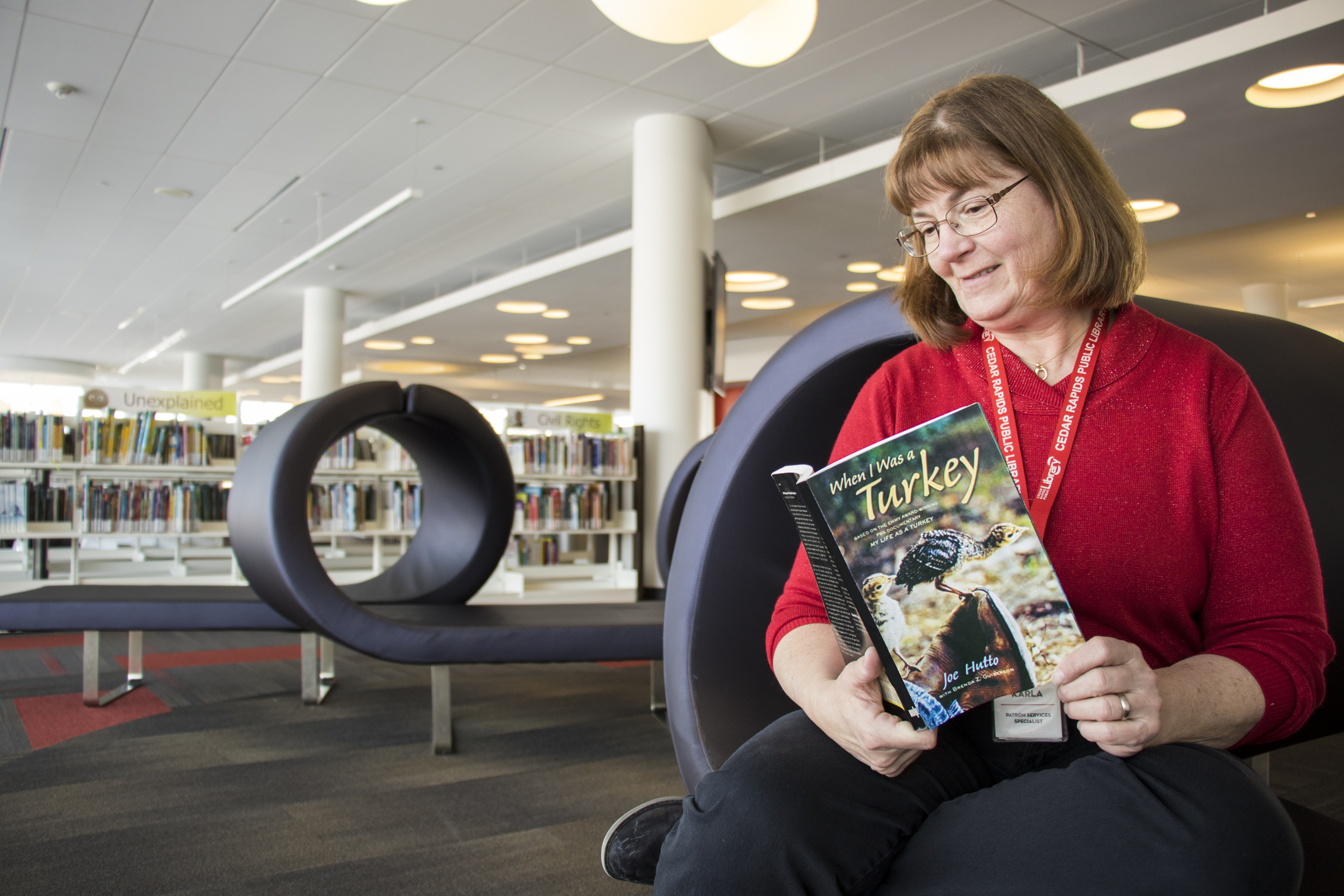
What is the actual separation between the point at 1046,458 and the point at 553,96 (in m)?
5.13

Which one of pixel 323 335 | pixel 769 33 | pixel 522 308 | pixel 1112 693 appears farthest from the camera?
pixel 323 335

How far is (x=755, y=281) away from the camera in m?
8.89

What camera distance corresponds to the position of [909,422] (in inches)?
41.4

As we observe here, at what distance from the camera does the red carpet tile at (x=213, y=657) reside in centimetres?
378

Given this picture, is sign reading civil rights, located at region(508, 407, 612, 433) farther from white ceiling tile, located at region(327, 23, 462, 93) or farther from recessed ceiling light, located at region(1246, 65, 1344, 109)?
recessed ceiling light, located at region(1246, 65, 1344, 109)

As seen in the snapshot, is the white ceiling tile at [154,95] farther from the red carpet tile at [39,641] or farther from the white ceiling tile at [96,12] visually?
the red carpet tile at [39,641]

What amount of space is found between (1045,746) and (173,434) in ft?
20.4

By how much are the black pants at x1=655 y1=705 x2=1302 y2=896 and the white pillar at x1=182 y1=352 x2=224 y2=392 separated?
15.9 metres

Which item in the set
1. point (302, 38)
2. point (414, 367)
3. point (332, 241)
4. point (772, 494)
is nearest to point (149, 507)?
point (332, 241)

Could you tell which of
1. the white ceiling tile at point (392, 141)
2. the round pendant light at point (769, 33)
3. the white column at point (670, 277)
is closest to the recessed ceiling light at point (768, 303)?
the white column at point (670, 277)

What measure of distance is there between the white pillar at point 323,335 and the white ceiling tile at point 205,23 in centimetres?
553

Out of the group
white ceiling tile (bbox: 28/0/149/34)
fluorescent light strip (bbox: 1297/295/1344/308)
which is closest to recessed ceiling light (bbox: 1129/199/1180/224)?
fluorescent light strip (bbox: 1297/295/1344/308)

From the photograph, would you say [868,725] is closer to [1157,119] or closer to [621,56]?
[621,56]

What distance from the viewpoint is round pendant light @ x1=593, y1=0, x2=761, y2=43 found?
2916mm
